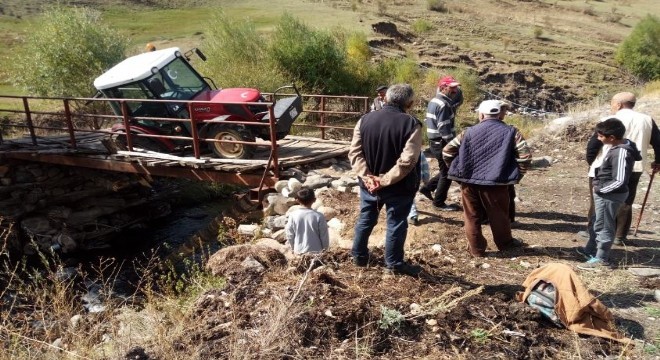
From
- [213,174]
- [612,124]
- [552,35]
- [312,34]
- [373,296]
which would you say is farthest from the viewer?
[552,35]

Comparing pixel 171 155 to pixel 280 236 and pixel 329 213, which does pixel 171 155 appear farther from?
pixel 329 213

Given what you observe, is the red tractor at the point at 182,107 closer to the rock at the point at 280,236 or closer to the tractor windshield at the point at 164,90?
the tractor windshield at the point at 164,90

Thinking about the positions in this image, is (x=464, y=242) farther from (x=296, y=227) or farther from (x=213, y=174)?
(x=213, y=174)

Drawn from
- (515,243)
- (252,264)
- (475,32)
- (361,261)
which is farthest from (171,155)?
(475,32)

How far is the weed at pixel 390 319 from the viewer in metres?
Result: 3.42

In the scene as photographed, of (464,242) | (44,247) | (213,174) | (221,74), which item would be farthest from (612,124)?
(221,74)

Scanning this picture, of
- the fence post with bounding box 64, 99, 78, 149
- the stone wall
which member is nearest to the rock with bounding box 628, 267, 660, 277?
the stone wall

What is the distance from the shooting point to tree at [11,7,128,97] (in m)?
15.5

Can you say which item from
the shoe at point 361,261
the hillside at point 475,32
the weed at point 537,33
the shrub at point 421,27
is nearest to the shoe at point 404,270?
the shoe at point 361,261

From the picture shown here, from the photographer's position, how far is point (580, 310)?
11.2ft

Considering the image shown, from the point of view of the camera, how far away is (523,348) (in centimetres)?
328

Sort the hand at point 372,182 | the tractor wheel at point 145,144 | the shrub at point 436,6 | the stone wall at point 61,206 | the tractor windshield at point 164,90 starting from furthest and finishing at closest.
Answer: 1. the shrub at point 436,6
2. the stone wall at point 61,206
3. the tractor wheel at point 145,144
4. the tractor windshield at point 164,90
5. the hand at point 372,182

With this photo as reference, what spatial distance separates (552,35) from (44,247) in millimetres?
37357

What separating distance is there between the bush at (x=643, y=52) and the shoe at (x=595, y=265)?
95.9 ft
